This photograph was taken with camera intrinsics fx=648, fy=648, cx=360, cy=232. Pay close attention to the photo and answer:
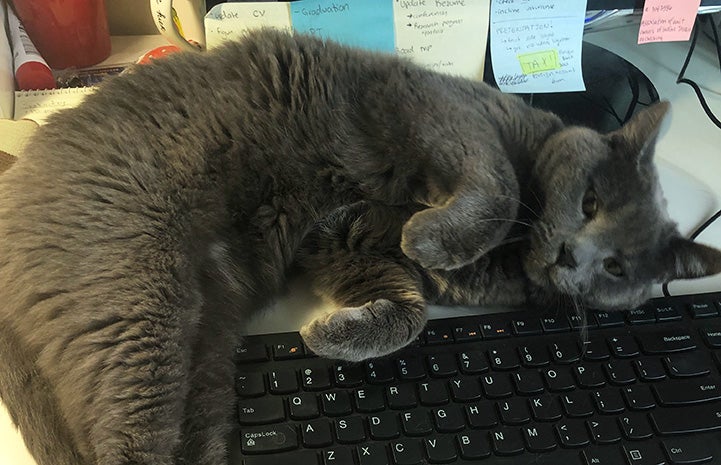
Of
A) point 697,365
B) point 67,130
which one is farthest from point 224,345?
point 697,365

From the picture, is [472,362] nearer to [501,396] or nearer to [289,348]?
[501,396]

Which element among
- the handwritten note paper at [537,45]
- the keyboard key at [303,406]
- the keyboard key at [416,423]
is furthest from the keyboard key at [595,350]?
the handwritten note paper at [537,45]

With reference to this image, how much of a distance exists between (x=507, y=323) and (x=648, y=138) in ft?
1.00

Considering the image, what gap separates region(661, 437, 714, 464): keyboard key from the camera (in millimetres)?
A: 634

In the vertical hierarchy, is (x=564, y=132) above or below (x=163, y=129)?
below

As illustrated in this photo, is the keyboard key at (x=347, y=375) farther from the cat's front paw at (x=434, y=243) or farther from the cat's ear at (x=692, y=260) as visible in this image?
the cat's ear at (x=692, y=260)

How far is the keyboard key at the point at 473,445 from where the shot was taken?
63 cm

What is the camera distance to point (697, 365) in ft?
2.35

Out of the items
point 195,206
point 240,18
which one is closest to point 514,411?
point 195,206

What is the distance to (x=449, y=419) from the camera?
25.8 inches

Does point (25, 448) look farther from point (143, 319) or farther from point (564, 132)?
point (564, 132)

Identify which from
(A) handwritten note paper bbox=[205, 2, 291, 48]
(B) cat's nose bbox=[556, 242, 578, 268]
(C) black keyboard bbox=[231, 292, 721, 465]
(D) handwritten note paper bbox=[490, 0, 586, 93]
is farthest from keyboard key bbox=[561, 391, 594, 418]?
(A) handwritten note paper bbox=[205, 2, 291, 48]

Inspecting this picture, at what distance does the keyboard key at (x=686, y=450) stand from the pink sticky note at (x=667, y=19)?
28.1 inches

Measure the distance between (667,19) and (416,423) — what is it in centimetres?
84
